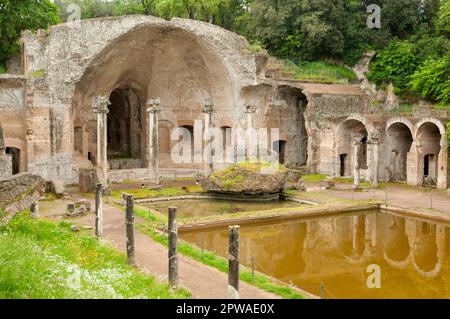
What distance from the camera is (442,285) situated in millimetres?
13977

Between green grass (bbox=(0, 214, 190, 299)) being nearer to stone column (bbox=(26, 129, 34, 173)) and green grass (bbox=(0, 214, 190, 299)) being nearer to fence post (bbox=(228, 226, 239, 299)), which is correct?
fence post (bbox=(228, 226, 239, 299))

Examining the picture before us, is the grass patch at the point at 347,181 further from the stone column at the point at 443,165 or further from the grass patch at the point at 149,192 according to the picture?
the grass patch at the point at 149,192

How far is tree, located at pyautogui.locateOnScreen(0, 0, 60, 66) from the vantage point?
110 ft

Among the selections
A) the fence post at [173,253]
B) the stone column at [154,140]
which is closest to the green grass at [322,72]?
the stone column at [154,140]

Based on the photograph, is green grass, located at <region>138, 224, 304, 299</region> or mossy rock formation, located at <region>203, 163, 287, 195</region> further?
mossy rock formation, located at <region>203, 163, 287, 195</region>

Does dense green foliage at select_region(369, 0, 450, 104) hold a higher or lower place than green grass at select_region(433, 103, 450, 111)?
higher

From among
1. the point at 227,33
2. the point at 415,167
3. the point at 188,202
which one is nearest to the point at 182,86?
the point at 227,33

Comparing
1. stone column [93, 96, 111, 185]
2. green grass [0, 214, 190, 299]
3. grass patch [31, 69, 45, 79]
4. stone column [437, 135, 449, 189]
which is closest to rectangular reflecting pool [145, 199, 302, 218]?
stone column [93, 96, 111, 185]

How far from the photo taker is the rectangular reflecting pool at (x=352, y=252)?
45.6 ft

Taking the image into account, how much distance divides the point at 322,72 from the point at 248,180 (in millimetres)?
17115

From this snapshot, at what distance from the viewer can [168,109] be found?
36375 mm

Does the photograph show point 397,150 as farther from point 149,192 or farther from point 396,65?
point 149,192

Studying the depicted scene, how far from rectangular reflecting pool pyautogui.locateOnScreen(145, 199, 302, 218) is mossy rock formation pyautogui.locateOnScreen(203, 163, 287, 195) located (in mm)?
611

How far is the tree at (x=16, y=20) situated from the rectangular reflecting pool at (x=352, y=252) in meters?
21.8
